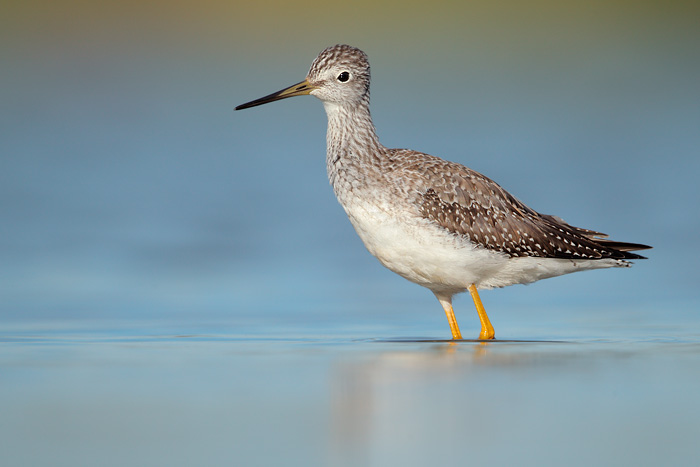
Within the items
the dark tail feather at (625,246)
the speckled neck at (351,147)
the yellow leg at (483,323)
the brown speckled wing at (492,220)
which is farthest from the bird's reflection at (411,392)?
the dark tail feather at (625,246)

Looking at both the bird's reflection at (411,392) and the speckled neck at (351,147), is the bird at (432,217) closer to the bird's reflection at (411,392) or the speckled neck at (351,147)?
the speckled neck at (351,147)

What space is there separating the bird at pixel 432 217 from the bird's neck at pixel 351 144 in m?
0.02

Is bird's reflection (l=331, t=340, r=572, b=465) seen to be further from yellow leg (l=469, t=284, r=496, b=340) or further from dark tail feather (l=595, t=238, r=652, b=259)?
dark tail feather (l=595, t=238, r=652, b=259)

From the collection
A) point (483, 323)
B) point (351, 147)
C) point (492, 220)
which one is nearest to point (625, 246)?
point (492, 220)

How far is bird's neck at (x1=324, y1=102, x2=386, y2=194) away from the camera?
38.6 ft

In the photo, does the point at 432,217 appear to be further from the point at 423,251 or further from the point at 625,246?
the point at 625,246

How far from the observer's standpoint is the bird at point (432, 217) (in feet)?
36.8

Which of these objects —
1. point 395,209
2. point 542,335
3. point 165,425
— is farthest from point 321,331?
point 165,425

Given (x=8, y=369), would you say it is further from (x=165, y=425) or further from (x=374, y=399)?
(x=374, y=399)

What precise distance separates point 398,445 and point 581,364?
3675 millimetres

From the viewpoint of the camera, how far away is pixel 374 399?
7.22 m

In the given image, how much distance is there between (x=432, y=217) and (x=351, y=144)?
1.68 meters

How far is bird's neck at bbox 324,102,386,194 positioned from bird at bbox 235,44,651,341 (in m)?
0.02

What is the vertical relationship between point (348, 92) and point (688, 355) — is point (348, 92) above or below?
above
